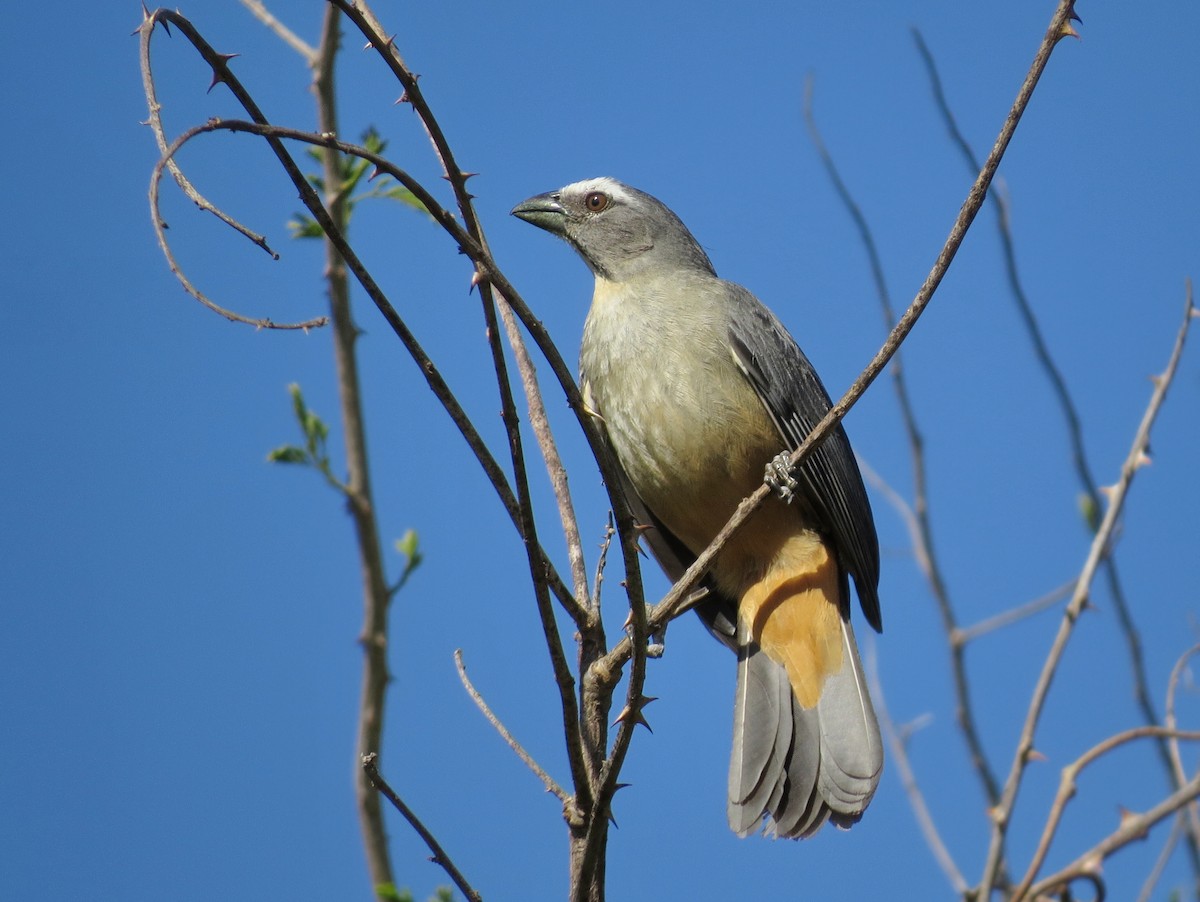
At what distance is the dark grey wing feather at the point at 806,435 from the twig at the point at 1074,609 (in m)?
1.27

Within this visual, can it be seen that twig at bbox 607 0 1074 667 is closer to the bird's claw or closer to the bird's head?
the bird's claw

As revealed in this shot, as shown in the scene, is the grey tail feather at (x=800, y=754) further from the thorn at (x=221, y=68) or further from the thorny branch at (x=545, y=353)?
the thorn at (x=221, y=68)

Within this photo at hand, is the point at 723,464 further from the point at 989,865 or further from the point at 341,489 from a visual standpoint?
the point at 989,865

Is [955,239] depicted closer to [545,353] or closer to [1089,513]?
[545,353]

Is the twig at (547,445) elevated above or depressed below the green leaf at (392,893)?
A: above

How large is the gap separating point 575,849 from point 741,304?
111 inches

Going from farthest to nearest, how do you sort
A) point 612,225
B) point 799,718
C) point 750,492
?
point 612,225 → point 750,492 → point 799,718

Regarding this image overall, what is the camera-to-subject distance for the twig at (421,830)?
2242mm

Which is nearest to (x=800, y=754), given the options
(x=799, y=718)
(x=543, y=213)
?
(x=799, y=718)

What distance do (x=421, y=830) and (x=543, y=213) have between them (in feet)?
11.1

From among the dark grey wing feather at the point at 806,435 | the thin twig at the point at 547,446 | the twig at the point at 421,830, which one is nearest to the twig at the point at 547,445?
the thin twig at the point at 547,446

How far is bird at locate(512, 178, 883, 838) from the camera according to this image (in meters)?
4.08

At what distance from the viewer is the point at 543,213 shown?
5223 mm

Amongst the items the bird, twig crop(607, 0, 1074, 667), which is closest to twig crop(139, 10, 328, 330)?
twig crop(607, 0, 1074, 667)
